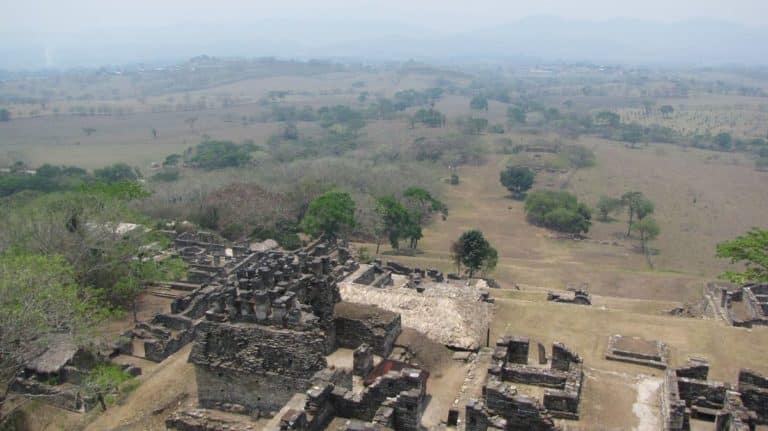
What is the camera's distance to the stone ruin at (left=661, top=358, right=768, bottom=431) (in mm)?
17031

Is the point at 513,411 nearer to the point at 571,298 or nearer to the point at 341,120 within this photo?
the point at 571,298

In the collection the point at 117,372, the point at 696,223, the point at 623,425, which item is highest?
the point at 623,425

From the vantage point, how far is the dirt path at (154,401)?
22172 mm

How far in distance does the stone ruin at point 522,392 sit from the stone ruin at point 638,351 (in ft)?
9.20

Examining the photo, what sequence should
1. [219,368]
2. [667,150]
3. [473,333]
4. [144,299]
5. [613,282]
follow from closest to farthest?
[219,368] < [473,333] < [144,299] < [613,282] < [667,150]

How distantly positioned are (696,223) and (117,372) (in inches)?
2665

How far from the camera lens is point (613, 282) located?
1893 inches

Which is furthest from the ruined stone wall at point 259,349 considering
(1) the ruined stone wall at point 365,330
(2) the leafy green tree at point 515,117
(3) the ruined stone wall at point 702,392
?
(2) the leafy green tree at point 515,117

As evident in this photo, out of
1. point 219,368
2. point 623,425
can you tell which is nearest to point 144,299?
point 219,368

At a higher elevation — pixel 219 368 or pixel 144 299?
pixel 219 368

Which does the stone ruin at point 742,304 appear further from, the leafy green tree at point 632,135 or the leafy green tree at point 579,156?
the leafy green tree at point 632,135


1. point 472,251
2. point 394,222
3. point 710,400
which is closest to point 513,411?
point 710,400

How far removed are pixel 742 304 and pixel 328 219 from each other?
29271 millimetres

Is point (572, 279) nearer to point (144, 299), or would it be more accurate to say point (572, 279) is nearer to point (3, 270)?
point (144, 299)
